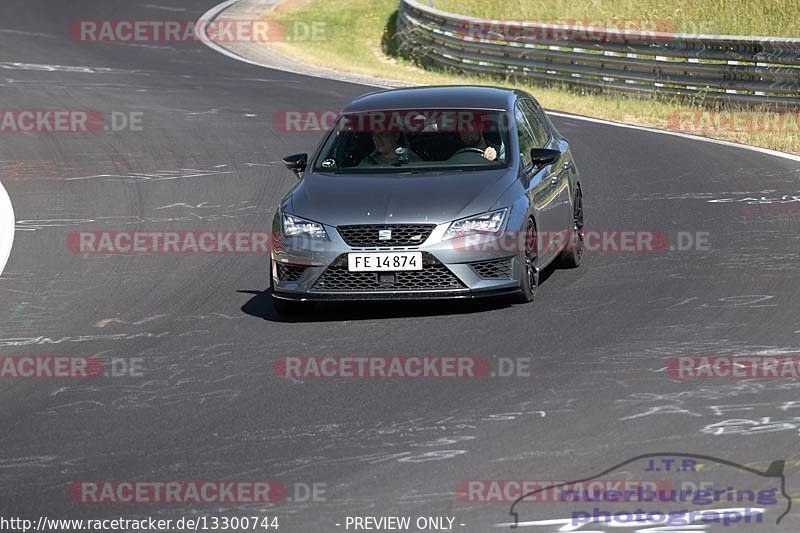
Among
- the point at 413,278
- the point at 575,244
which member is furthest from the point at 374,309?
the point at 575,244

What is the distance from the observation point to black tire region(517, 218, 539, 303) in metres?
10.8

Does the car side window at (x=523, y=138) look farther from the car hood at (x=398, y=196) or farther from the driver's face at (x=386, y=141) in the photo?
the driver's face at (x=386, y=141)

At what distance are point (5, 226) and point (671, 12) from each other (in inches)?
949

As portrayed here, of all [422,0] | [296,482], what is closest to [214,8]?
[422,0]

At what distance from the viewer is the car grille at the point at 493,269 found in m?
10.6

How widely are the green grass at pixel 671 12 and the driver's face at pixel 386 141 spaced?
22.5 meters

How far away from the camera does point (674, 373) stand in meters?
8.74

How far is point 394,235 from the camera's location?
10523mm

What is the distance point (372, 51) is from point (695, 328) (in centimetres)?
2589
